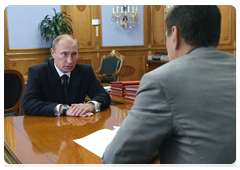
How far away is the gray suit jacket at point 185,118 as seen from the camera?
0.81 m

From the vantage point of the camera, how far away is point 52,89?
2230 millimetres

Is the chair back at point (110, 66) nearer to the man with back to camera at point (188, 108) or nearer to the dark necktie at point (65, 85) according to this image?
the dark necktie at point (65, 85)

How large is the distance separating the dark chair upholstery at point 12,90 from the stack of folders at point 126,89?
126 cm

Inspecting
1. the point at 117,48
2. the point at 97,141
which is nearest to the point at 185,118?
the point at 97,141

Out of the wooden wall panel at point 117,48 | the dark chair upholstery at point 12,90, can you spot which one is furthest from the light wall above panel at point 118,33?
the dark chair upholstery at point 12,90

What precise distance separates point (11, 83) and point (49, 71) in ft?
3.76

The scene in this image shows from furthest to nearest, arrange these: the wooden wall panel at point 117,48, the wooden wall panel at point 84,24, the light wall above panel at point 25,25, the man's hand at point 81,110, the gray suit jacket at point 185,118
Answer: the wooden wall panel at point 84,24
the wooden wall panel at point 117,48
the light wall above panel at point 25,25
the man's hand at point 81,110
the gray suit jacket at point 185,118

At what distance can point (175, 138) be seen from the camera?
33.4 inches

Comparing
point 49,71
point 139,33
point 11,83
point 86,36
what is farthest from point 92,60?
point 49,71

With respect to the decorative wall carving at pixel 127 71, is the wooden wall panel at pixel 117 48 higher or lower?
Result: higher

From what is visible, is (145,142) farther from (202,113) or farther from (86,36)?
(86,36)

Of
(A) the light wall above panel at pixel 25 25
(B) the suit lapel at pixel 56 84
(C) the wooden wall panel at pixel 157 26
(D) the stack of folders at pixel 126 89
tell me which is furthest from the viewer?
(C) the wooden wall panel at pixel 157 26

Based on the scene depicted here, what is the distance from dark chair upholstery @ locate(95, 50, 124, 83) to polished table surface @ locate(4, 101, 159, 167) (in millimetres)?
3382

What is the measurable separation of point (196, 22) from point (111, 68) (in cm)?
477
